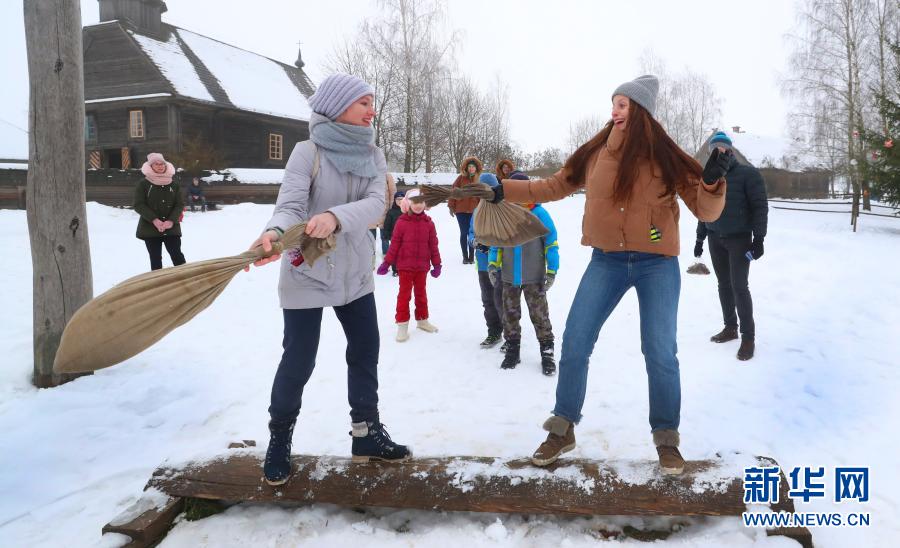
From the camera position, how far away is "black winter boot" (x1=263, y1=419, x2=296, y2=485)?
2.60 m

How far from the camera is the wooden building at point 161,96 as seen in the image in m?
23.2

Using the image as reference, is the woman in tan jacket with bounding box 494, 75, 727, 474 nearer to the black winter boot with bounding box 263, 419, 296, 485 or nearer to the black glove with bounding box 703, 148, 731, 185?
the black glove with bounding box 703, 148, 731, 185

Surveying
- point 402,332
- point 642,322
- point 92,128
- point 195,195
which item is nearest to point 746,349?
point 642,322

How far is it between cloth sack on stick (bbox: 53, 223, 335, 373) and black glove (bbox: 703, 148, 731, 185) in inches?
73.3

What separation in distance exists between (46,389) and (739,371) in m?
5.85

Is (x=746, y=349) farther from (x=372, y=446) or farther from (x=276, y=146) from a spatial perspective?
(x=276, y=146)

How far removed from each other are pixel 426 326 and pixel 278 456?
3.85m

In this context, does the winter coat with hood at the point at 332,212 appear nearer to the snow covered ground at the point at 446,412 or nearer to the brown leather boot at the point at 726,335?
the snow covered ground at the point at 446,412

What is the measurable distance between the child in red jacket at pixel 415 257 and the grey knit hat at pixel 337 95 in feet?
11.9

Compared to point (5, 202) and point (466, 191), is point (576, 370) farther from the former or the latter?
point (5, 202)

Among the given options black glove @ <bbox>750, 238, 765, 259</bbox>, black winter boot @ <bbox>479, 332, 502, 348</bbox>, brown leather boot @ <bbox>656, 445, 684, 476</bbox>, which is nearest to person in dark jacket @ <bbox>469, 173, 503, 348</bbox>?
black winter boot @ <bbox>479, 332, 502, 348</bbox>

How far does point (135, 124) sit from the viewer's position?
945 inches

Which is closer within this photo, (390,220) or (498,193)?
(498,193)

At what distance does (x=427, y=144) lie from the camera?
1089 inches
